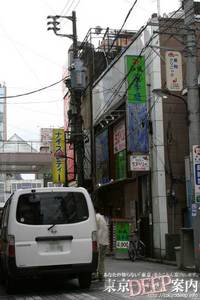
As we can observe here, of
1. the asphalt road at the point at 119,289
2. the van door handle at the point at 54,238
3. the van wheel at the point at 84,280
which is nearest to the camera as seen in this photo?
the asphalt road at the point at 119,289

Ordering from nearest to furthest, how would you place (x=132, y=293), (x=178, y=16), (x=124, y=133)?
1. (x=132, y=293)
2. (x=178, y=16)
3. (x=124, y=133)

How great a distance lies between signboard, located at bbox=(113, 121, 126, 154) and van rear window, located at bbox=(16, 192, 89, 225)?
48.7 ft

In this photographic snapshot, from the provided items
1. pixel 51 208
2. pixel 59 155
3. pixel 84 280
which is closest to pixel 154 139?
pixel 84 280

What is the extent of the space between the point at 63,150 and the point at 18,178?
3609 cm

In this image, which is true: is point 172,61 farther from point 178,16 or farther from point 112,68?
point 112,68

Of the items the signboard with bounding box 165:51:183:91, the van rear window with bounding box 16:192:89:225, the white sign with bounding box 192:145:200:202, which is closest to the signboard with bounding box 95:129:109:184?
the signboard with bounding box 165:51:183:91

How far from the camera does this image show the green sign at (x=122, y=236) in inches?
918

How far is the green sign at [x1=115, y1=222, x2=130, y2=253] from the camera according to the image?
23.3 metres

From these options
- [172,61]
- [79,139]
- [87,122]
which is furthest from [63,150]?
[172,61]

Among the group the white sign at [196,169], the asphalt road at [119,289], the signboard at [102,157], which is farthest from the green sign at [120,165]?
the asphalt road at [119,289]

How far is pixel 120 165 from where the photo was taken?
27.1m

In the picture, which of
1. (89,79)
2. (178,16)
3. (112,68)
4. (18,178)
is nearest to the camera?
(178,16)

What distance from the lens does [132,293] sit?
10.9m

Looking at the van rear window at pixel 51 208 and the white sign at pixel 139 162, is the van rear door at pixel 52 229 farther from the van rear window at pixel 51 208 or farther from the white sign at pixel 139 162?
the white sign at pixel 139 162
